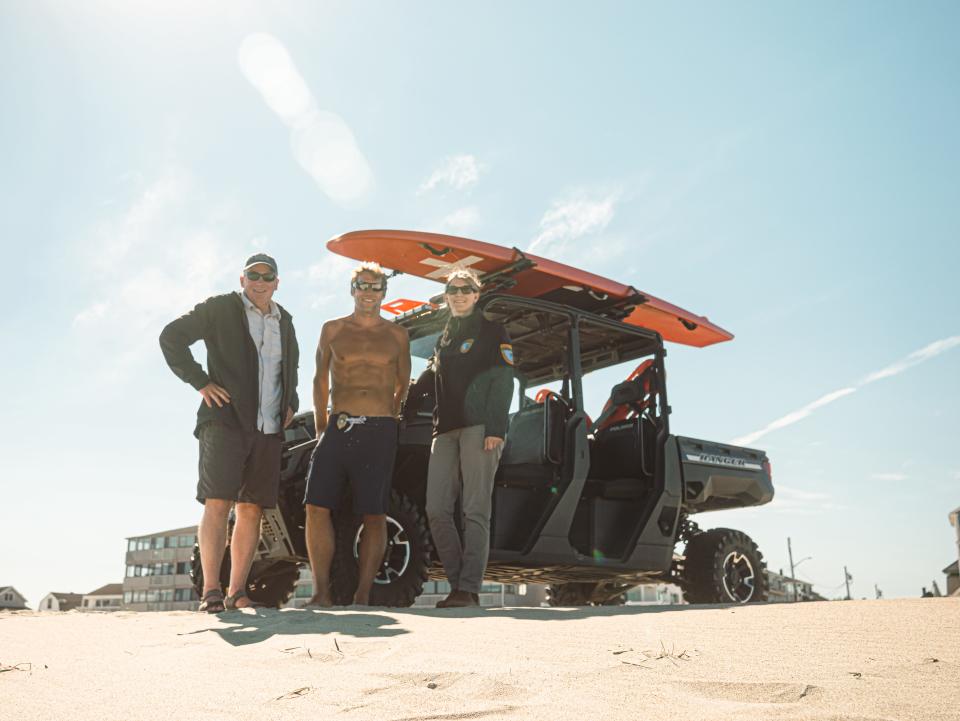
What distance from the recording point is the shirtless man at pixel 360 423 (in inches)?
202

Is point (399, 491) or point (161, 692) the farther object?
point (399, 491)

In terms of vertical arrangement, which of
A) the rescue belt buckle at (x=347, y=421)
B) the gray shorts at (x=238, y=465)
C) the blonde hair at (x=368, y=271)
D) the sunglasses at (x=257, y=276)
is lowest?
the gray shorts at (x=238, y=465)

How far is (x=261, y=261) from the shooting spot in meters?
5.09

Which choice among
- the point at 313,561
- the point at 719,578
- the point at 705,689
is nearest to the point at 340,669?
the point at 705,689

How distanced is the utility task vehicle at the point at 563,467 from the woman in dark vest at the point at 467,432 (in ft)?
1.43

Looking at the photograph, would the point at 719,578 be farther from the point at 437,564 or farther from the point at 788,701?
the point at 788,701

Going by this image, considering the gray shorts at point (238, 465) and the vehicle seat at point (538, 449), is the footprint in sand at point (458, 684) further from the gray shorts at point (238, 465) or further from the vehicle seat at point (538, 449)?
the vehicle seat at point (538, 449)

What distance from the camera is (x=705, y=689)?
2.10 m

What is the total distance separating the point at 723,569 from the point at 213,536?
464 cm

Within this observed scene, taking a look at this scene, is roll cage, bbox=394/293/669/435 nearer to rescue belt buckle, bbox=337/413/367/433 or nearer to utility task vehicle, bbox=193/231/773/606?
utility task vehicle, bbox=193/231/773/606

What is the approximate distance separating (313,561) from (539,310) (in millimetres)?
2452

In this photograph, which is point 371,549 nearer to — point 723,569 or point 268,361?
point 268,361

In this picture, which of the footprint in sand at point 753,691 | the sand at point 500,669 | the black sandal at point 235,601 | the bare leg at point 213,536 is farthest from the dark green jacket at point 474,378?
the footprint in sand at point 753,691

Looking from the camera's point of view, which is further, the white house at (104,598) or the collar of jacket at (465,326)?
the white house at (104,598)
